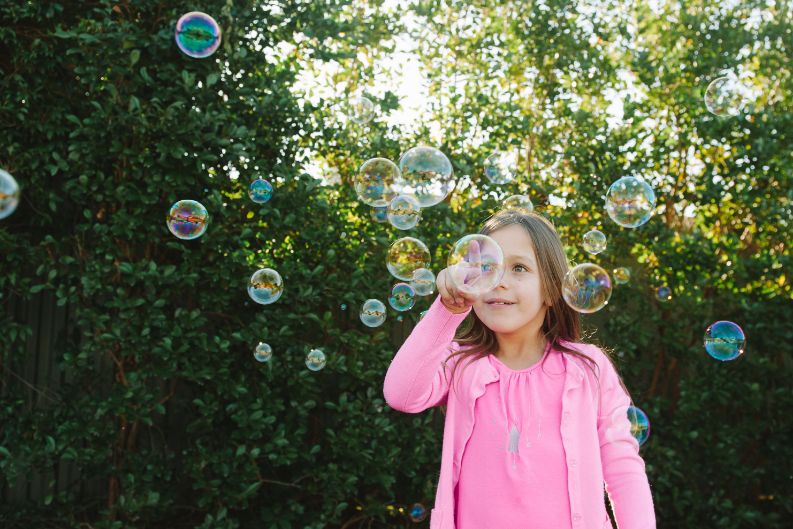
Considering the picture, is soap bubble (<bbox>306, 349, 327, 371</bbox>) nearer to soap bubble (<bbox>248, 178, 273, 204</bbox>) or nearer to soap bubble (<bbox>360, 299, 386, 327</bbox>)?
soap bubble (<bbox>360, 299, 386, 327</bbox>)

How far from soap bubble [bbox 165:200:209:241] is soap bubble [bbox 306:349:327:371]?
0.80 meters

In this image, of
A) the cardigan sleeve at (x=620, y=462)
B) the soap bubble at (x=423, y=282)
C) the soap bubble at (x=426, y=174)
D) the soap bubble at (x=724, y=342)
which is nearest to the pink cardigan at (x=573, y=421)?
the cardigan sleeve at (x=620, y=462)

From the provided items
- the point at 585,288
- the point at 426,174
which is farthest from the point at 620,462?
the point at 426,174

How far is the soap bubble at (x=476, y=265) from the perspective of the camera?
1718mm

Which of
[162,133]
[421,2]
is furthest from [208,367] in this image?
[421,2]

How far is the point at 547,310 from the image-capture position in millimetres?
2176

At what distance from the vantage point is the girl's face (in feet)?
6.29

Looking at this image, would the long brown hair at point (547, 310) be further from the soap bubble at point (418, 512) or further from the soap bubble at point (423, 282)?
the soap bubble at point (418, 512)

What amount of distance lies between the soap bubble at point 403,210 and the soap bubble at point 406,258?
0.77 ft

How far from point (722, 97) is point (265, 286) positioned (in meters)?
2.84

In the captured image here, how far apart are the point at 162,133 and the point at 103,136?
0.27m

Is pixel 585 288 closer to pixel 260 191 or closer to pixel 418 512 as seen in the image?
pixel 260 191

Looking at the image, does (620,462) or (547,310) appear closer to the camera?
(620,462)

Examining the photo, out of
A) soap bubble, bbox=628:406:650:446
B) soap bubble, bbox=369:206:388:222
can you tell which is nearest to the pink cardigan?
soap bubble, bbox=628:406:650:446
